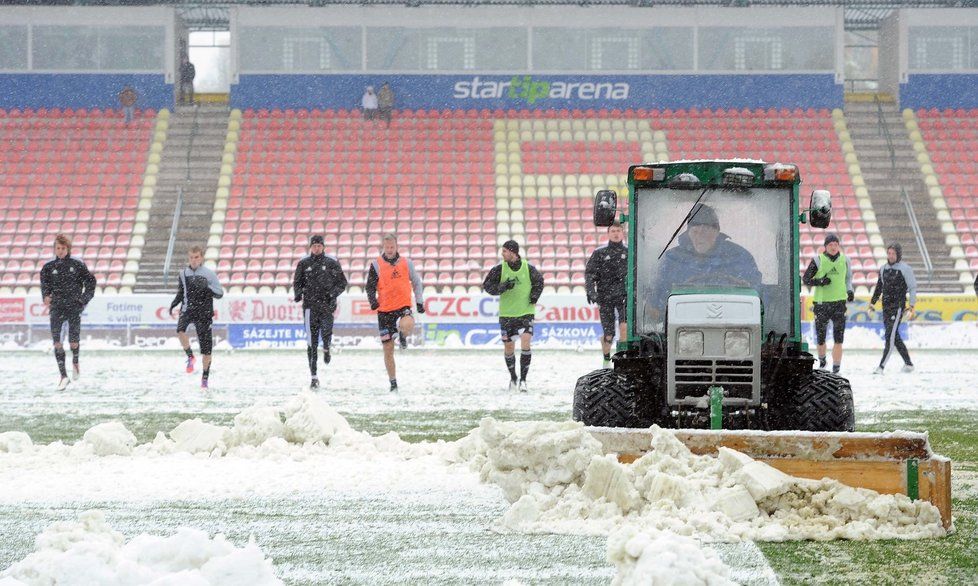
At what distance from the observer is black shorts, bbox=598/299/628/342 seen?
14.7 meters

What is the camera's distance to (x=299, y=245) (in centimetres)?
2827

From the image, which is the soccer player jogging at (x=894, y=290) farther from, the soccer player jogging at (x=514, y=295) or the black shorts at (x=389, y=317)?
the black shorts at (x=389, y=317)

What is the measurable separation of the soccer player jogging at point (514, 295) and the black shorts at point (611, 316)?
0.84 meters

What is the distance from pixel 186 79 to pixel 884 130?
18384mm

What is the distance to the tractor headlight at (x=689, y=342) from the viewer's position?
759cm

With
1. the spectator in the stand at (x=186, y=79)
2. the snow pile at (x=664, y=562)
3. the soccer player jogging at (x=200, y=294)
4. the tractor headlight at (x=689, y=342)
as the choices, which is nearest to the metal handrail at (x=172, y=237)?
the spectator in the stand at (x=186, y=79)

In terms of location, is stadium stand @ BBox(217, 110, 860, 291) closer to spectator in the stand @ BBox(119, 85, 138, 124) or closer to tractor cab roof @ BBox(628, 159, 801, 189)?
spectator in the stand @ BBox(119, 85, 138, 124)

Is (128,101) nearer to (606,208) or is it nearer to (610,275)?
(610,275)

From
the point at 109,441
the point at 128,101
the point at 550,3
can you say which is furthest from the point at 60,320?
the point at 550,3

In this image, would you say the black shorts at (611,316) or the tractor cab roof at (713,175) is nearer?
the tractor cab roof at (713,175)

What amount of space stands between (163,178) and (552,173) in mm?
9453

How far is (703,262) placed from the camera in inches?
324

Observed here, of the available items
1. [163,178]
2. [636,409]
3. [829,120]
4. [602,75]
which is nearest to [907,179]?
[829,120]

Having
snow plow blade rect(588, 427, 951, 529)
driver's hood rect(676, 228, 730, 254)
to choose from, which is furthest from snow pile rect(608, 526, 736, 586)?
driver's hood rect(676, 228, 730, 254)
